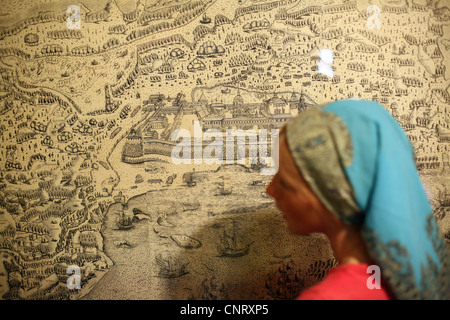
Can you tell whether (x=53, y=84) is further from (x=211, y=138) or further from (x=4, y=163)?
(x=211, y=138)

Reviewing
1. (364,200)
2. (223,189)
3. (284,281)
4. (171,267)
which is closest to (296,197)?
(364,200)

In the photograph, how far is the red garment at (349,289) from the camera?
0.70 m

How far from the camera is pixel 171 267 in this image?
125 cm

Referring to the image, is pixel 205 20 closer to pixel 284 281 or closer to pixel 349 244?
pixel 349 244

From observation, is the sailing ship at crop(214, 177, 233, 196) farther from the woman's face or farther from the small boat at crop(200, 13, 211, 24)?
the small boat at crop(200, 13, 211, 24)

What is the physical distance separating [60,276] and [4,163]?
1.81ft

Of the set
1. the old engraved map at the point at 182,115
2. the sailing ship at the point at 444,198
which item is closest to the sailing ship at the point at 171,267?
→ the old engraved map at the point at 182,115

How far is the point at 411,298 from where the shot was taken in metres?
0.69

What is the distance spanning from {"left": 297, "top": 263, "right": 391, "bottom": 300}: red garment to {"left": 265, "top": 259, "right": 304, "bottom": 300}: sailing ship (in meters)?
0.51

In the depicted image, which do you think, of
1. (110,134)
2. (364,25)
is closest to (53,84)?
(110,134)

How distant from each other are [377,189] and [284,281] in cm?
73

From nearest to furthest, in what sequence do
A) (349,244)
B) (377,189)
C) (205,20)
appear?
(377,189) < (349,244) < (205,20)

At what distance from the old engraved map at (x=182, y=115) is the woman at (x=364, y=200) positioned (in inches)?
19.0
